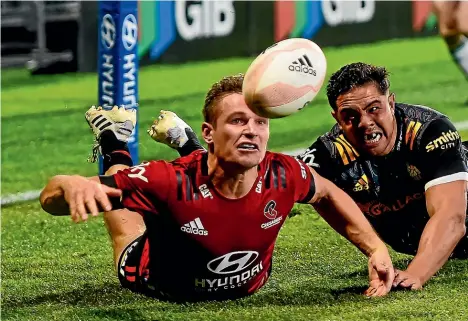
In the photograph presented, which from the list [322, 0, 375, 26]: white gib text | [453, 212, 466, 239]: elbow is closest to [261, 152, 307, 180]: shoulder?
[453, 212, 466, 239]: elbow

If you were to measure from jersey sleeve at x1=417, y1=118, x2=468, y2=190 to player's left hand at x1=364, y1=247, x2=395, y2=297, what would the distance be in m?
0.89

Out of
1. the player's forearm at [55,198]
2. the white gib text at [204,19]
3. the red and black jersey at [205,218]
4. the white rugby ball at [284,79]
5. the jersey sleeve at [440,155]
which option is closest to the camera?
→ the player's forearm at [55,198]

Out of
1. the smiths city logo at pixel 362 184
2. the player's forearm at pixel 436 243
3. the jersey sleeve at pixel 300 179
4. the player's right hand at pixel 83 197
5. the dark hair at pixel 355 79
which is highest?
the dark hair at pixel 355 79

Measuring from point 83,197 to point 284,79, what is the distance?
1.21 meters

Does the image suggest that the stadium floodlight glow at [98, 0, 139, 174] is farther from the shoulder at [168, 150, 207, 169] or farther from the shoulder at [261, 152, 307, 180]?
the shoulder at [261, 152, 307, 180]

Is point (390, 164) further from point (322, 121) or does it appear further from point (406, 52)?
point (406, 52)

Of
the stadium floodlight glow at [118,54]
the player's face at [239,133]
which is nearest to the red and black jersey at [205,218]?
the player's face at [239,133]

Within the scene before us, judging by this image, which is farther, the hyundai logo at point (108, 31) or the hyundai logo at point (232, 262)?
the hyundai logo at point (108, 31)

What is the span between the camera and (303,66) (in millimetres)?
5508

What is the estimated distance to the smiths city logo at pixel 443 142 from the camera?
6480 mm

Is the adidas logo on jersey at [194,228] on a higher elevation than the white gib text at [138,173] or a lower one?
lower

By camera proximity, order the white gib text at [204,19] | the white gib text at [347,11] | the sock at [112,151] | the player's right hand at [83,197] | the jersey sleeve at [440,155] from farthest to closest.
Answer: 1. the white gib text at [347,11]
2. the white gib text at [204,19]
3. the sock at [112,151]
4. the jersey sleeve at [440,155]
5. the player's right hand at [83,197]

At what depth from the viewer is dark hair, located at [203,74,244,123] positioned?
5.54m

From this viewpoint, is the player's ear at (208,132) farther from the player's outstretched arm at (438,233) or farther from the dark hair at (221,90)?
the player's outstretched arm at (438,233)
